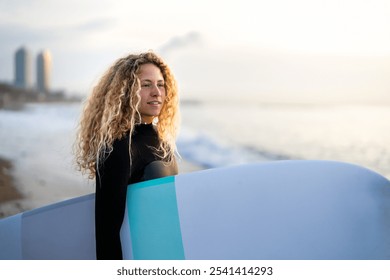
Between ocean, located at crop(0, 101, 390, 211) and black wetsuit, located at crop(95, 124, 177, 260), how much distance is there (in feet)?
1.57

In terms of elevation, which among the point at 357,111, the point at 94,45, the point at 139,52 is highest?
the point at 94,45

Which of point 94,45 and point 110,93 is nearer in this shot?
point 110,93

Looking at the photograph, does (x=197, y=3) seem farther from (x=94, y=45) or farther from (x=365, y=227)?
(x=365, y=227)

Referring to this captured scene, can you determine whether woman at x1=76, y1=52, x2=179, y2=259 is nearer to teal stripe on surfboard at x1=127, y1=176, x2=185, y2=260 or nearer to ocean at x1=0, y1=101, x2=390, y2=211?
teal stripe on surfboard at x1=127, y1=176, x2=185, y2=260

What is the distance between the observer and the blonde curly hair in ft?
4.12

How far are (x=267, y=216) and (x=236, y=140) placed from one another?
776 cm

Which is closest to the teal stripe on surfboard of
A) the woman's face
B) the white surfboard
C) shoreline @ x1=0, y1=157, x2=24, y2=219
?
the white surfboard

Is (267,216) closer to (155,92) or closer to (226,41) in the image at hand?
(155,92)

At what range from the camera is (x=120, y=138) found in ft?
3.99

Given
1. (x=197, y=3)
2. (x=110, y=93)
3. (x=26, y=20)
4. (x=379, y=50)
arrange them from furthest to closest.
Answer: (x=379, y=50)
(x=197, y=3)
(x=26, y=20)
(x=110, y=93)

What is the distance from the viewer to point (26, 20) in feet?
14.4

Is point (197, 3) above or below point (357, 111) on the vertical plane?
above

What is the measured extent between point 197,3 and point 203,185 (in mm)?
4883

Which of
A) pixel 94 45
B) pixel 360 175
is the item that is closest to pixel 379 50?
pixel 94 45
